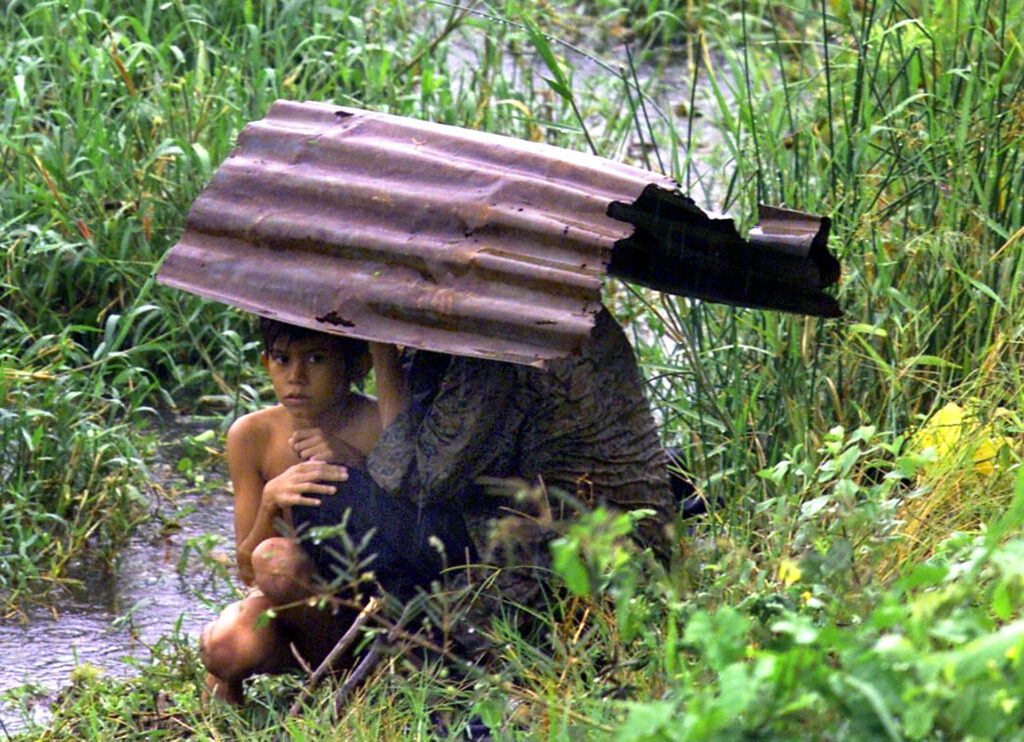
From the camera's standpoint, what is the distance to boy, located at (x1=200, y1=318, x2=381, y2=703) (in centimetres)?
367

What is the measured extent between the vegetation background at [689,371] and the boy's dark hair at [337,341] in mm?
744

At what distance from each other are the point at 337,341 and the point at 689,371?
106 centimetres

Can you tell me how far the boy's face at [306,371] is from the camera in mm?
3742

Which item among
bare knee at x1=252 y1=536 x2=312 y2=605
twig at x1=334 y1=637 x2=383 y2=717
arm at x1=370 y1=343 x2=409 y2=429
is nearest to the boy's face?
arm at x1=370 y1=343 x2=409 y2=429

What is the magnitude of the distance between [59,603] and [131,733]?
0.90 meters

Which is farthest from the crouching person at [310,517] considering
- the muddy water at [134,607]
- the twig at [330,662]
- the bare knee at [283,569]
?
the muddy water at [134,607]

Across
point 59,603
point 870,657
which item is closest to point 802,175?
point 59,603

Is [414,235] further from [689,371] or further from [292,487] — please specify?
[689,371]

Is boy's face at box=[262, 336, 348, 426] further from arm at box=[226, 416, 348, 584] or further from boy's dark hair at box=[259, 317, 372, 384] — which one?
arm at box=[226, 416, 348, 584]

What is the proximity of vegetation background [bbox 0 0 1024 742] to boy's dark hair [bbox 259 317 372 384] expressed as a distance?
0.74 m

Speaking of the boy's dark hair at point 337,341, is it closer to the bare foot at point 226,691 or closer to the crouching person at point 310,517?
the crouching person at point 310,517

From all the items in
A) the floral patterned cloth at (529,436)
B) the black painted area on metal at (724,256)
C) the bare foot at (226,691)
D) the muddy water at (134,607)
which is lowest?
the muddy water at (134,607)

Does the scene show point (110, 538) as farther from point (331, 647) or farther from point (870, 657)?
point (870, 657)

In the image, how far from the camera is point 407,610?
3.15m
